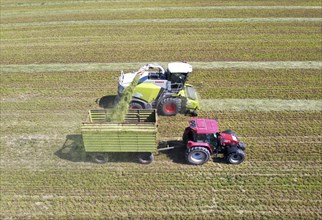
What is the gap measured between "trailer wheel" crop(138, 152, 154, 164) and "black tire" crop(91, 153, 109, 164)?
1150 mm

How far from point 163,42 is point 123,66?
179 inches

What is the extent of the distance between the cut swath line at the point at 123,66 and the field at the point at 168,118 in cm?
7

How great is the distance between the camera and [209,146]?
385 inches

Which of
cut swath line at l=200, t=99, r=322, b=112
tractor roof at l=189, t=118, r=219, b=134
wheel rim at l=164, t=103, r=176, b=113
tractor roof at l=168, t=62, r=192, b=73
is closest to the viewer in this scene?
tractor roof at l=189, t=118, r=219, b=134

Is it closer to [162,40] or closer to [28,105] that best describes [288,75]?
[162,40]

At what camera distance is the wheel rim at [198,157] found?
390 inches

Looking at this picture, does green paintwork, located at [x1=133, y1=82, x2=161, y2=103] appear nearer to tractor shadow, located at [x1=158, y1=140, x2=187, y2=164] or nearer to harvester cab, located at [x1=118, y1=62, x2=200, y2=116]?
harvester cab, located at [x1=118, y1=62, x2=200, y2=116]

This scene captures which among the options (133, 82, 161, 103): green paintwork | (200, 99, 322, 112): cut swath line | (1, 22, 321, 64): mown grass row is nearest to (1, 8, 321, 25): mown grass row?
(1, 22, 321, 64): mown grass row

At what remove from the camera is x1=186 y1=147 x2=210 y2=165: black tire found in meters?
9.71

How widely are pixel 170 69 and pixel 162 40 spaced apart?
9647 mm

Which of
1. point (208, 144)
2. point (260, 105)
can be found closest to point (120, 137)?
point (208, 144)

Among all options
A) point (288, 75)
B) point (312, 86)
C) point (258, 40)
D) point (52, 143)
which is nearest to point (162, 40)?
point (258, 40)

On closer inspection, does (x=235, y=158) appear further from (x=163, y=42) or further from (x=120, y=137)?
(x=163, y=42)

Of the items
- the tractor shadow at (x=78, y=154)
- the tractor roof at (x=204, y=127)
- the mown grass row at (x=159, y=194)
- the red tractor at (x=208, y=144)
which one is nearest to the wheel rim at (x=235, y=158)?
the red tractor at (x=208, y=144)
